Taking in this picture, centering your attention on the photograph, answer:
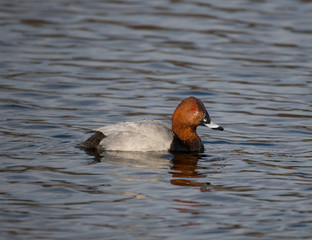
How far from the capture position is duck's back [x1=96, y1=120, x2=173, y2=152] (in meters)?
9.87

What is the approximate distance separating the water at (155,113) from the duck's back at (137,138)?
9.5 inches

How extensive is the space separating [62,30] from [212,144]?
8585 millimetres

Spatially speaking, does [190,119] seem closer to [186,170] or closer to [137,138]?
[137,138]

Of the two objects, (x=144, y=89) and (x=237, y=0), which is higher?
(x=237, y=0)

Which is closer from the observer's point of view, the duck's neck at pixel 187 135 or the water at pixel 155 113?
the water at pixel 155 113

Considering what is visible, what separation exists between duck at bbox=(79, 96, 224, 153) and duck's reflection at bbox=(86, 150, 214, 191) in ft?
0.39

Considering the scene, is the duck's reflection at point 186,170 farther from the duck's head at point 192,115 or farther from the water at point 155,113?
the duck's head at point 192,115

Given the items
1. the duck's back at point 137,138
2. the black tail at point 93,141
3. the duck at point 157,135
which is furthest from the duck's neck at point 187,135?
the black tail at point 93,141

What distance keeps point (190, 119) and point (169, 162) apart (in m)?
0.95

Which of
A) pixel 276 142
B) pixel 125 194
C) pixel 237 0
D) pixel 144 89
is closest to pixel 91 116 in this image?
pixel 144 89

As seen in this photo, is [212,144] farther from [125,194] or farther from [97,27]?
[97,27]

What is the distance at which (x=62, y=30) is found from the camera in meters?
18.0

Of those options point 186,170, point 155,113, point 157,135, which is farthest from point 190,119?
point 155,113

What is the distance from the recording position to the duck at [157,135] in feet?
32.4
